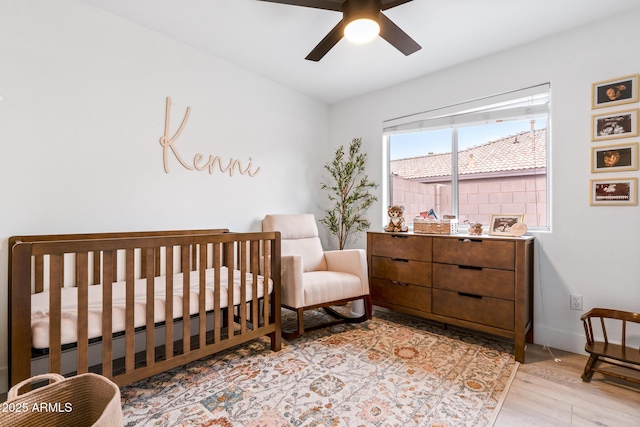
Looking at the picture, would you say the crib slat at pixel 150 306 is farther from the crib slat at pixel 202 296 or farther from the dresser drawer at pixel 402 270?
the dresser drawer at pixel 402 270

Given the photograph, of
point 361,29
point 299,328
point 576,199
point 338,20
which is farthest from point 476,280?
point 338,20

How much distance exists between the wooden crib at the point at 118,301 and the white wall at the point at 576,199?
6.59 ft

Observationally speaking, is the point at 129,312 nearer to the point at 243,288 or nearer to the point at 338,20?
the point at 243,288

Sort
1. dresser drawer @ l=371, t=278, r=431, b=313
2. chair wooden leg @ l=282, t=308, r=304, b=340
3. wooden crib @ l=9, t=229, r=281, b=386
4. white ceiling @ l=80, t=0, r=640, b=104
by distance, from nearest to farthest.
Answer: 1. wooden crib @ l=9, t=229, r=281, b=386
2. white ceiling @ l=80, t=0, r=640, b=104
3. chair wooden leg @ l=282, t=308, r=304, b=340
4. dresser drawer @ l=371, t=278, r=431, b=313

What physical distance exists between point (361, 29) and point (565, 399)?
2210 mm

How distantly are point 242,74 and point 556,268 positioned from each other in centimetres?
302

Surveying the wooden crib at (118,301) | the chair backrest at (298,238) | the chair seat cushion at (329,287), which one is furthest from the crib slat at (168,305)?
the chair backrest at (298,238)

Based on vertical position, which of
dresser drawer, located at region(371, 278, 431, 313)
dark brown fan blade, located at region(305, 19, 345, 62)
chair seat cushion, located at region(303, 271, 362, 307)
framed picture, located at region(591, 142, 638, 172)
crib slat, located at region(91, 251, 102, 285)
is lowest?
dresser drawer, located at region(371, 278, 431, 313)

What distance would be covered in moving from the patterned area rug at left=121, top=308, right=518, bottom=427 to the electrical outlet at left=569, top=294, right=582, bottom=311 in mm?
508

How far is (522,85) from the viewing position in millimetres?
2418

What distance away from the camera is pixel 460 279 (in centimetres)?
232

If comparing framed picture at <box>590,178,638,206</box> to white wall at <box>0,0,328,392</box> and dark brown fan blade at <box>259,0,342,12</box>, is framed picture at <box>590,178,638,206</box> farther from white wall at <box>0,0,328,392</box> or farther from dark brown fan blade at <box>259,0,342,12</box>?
white wall at <box>0,0,328,392</box>

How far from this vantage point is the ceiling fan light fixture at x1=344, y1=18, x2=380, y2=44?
1.65 m

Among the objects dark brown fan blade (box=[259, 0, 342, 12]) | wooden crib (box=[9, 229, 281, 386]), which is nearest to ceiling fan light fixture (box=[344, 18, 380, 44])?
dark brown fan blade (box=[259, 0, 342, 12])
